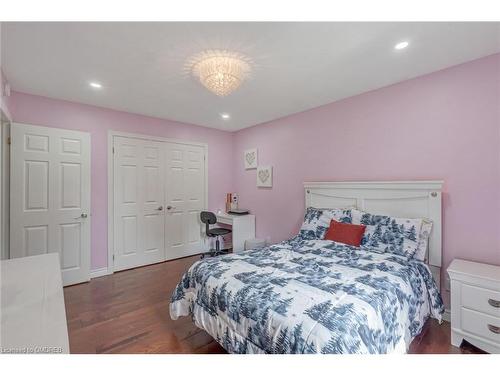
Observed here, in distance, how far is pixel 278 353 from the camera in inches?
47.1

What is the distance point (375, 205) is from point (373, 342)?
5.62 feet

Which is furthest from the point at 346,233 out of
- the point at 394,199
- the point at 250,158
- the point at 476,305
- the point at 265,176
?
the point at 250,158

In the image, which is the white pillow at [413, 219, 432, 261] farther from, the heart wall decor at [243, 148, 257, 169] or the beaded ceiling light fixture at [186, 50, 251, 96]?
the heart wall decor at [243, 148, 257, 169]

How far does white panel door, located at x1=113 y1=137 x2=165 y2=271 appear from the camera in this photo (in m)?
3.40

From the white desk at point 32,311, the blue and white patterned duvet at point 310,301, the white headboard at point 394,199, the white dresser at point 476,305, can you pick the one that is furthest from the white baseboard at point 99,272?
the white dresser at point 476,305

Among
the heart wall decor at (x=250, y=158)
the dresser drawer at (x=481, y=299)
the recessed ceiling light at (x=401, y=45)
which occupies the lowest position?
the dresser drawer at (x=481, y=299)

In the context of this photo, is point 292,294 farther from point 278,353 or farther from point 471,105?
point 471,105

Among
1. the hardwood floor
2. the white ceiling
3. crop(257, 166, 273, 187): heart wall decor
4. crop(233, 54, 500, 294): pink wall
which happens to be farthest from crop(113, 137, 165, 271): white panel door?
crop(233, 54, 500, 294): pink wall

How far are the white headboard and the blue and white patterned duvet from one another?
38cm

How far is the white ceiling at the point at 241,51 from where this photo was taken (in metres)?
1.61

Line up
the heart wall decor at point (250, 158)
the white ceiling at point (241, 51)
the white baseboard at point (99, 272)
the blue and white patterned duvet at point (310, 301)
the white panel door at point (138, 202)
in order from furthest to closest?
the heart wall decor at point (250, 158) < the white panel door at point (138, 202) < the white baseboard at point (99, 272) < the white ceiling at point (241, 51) < the blue and white patterned duvet at point (310, 301)

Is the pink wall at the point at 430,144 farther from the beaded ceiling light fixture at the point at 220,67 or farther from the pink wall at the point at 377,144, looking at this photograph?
the beaded ceiling light fixture at the point at 220,67

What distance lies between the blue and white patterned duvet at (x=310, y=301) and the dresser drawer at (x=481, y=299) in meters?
0.23

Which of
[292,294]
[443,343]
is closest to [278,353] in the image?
[292,294]
